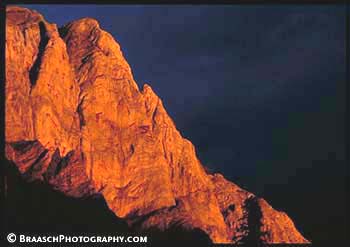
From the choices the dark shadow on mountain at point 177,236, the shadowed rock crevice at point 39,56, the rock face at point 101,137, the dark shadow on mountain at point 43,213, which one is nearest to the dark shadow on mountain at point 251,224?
the rock face at point 101,137

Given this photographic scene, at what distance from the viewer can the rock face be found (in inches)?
931

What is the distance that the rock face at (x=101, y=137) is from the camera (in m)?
23.6

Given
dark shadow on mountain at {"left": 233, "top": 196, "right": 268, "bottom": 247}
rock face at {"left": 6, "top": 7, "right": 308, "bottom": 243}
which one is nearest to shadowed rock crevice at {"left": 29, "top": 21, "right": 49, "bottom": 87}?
rock face at {"left": 6, "top": 7, "right": 308, "bottom": 243}

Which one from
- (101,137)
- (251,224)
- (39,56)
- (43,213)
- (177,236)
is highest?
(39,56)

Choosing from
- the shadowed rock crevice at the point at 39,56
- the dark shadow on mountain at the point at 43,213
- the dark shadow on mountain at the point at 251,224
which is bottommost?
the dark shadow on mountain at the point at 251,224

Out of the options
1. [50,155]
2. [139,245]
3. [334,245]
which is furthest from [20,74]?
[334,245]

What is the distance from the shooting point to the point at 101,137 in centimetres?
2414

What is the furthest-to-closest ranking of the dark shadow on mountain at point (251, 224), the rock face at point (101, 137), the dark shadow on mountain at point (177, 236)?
the dark shadow on mountain at point (251, 224)
the rock face at point (101, 137)
the dark shadow on mountain at point (177, 236)

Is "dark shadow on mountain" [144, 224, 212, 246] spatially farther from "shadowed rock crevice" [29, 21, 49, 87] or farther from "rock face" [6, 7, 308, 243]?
"shadowed rock crevice" [29, 21, 49, 87]

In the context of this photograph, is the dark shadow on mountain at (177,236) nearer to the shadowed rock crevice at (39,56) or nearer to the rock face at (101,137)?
the rock face at (101,137)

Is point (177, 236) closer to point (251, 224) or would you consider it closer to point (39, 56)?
point (251, 224)

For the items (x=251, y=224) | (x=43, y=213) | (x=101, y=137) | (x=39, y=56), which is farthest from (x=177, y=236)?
(x=39, y=56)

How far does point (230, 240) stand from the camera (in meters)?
25.1

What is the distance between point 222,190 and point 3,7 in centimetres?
841
